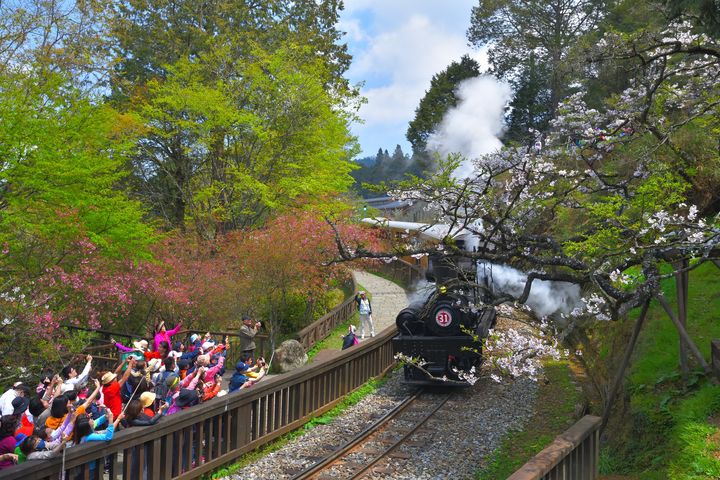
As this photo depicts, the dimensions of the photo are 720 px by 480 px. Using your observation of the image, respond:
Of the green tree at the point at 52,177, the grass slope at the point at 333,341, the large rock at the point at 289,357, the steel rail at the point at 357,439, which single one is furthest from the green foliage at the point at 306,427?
the green tree at the point at 52,177

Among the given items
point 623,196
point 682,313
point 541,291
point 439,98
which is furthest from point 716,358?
point 439,98

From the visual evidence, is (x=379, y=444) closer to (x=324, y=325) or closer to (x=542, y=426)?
(x=542, y=426)

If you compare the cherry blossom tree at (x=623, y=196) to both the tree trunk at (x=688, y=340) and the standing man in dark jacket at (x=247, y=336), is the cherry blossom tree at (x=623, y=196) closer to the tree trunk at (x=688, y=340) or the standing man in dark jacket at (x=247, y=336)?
the tree trunk at (x=688, y=340)

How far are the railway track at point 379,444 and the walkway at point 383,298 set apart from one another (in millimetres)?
6958

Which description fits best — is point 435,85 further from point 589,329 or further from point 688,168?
point 688,168

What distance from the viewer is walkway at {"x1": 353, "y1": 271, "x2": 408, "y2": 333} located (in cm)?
2209

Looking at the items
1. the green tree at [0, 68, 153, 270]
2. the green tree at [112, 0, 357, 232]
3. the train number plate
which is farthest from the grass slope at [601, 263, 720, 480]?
the green tree at [112, 0, 357, 232]

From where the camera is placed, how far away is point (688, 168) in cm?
863

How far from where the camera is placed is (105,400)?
7.41m

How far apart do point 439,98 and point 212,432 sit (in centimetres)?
3924

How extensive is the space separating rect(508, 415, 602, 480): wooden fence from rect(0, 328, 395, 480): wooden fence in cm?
438

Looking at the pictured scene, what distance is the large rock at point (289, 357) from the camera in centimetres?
1359

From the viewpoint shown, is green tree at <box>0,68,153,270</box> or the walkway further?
the walkway

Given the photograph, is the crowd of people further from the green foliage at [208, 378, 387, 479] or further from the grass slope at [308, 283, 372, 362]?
the grass slope at [308, 283, 372, 362]
